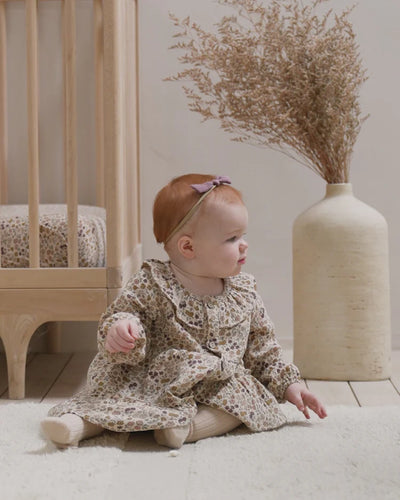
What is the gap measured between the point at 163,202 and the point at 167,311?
193 mm

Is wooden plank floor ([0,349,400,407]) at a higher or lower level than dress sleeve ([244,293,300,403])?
lower

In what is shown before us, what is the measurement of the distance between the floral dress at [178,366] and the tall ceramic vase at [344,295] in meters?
0.42

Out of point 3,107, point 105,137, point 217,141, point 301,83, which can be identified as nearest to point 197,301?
point 105,137

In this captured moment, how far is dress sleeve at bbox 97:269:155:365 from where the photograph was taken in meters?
1.35

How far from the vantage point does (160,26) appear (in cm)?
228

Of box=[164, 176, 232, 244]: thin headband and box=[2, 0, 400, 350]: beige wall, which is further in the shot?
box=[2, 0, 400, 350]: beige wall

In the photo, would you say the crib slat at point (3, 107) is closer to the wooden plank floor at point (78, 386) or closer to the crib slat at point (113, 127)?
the wooden plank floor at point (78, 386)

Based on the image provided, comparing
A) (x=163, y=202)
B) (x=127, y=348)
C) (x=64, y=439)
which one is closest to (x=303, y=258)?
(x=163, y=202)

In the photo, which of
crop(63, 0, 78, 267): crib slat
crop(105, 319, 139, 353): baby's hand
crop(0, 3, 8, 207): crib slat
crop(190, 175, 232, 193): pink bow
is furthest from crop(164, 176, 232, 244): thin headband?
crop(0, 3, 8, 207): crib slat

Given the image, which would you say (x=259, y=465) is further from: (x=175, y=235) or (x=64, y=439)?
(x=175, y=235)

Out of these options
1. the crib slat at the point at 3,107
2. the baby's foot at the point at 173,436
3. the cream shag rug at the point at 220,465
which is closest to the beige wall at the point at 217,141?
the crib slat at the point at 3,107

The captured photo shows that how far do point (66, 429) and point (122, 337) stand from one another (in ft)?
0.55

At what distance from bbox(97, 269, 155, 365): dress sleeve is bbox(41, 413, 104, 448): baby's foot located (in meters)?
0.13

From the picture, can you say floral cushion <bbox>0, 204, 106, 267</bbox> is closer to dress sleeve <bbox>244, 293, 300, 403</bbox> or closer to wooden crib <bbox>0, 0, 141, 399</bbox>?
wooden crib <bbox>0, 0, 141, 399</bbox>
